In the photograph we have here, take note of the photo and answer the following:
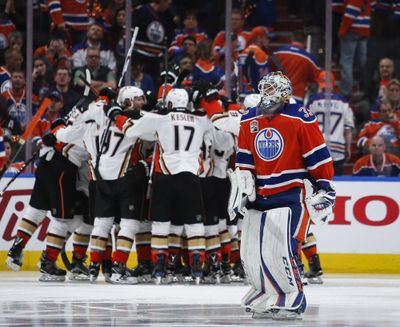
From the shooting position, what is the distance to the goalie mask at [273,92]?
933 centimetres

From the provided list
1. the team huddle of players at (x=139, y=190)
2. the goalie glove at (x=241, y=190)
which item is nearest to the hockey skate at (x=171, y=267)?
the team huddle of players at (x=139, y=190)

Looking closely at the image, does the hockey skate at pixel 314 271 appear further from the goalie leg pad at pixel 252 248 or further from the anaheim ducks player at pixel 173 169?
the goalie leg pad at pixel 252 248

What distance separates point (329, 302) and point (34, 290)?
2.62 meters

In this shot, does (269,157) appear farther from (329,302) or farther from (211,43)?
(211,43)

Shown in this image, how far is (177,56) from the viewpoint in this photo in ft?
50.6

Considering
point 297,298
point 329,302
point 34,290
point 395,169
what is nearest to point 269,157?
point 297,298

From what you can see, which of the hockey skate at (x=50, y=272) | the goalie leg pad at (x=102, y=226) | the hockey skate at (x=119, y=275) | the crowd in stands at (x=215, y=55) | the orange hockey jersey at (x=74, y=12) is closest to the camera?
the hockey skate at (x=119, y=275)

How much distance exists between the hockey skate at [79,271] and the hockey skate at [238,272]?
4.67 feet

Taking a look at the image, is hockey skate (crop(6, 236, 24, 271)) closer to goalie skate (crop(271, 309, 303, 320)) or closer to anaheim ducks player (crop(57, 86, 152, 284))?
anaheim ducks player (crop(57, 86, 152, 284))

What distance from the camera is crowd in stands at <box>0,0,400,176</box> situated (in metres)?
14.9

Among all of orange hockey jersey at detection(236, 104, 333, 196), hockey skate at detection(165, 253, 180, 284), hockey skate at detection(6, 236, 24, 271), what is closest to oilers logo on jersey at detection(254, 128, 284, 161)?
orange hockey jersey at detection(236, 104, 333, 196)

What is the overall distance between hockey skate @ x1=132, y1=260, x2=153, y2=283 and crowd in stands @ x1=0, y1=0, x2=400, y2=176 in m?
2.33

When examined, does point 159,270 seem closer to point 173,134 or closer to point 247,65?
point 173,134

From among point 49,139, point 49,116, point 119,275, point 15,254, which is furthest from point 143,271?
point 49,116
